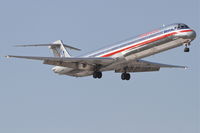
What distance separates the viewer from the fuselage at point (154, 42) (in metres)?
52.5

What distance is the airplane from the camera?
52.8 meters

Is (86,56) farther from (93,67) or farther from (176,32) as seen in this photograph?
(176,32)

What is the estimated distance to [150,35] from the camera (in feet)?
176

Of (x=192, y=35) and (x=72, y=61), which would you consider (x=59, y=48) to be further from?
(x=192, y=35)

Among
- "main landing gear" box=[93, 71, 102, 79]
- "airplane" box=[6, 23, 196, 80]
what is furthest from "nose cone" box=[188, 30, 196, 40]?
"main landing gear" box=[93, 71, 102, 79]

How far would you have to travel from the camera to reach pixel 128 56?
54.7 metres

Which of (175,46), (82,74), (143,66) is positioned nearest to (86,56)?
(82,74)

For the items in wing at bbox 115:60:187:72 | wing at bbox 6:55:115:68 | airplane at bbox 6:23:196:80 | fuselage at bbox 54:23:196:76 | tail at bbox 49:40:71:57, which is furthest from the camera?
tail at bbox 49:40:71:57

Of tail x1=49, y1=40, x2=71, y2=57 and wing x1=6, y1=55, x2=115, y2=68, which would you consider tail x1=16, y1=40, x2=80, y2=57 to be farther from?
wing x1=6, y1=55, x2=115, y2=68

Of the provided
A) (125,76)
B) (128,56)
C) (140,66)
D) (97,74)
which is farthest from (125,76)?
(128,56)

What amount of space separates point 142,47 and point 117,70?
299 inches

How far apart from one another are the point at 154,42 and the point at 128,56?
10.2ft

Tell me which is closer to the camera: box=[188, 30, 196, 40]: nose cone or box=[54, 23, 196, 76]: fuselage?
box=[188, 30, 196, 40]: nose cone

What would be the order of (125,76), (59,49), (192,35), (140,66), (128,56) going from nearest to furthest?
(192,35) → (128,56) → (140,66) → (125,76) → (59,49)
